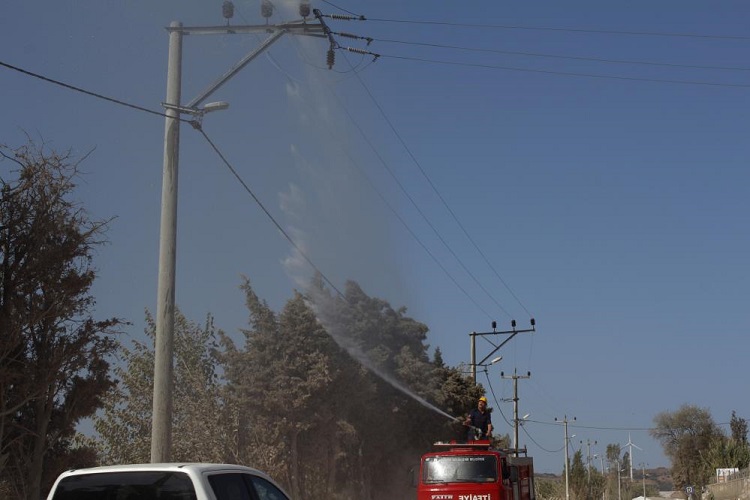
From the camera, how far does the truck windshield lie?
19594 millimetres

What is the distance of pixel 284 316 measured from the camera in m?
30.6

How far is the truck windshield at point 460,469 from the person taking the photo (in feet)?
64.3

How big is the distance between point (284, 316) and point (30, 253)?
15.9 metres

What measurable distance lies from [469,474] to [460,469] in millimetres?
264

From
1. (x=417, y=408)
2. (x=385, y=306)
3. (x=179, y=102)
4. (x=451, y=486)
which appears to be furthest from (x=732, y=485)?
(x=179, y=102)

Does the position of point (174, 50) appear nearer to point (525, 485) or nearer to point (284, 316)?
point (525, 485)

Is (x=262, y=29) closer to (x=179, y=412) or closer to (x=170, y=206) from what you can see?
(x=170, y=206)

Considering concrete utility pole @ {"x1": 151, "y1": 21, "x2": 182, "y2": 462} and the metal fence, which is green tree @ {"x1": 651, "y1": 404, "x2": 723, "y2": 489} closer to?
the metal fence

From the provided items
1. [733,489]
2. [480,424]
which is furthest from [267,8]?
[733,489]

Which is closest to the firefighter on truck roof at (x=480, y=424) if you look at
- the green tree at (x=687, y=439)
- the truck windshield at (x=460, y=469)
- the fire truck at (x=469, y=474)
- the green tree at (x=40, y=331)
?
the fire truck at (x=469, y=474)

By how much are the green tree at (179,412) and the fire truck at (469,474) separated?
9902 millimetres

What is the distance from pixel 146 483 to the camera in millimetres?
8695

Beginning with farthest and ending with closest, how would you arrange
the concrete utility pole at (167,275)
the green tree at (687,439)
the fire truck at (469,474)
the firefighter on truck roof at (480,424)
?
1. the green tree at (687,439)
2. the firefighter on truck roof at (480,424)
3. the fire truck at (469,474)
4. the concrete utility pole at (167,275)

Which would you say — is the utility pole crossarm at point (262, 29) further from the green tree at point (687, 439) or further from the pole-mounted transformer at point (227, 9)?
the green tree at point (687, 439)
